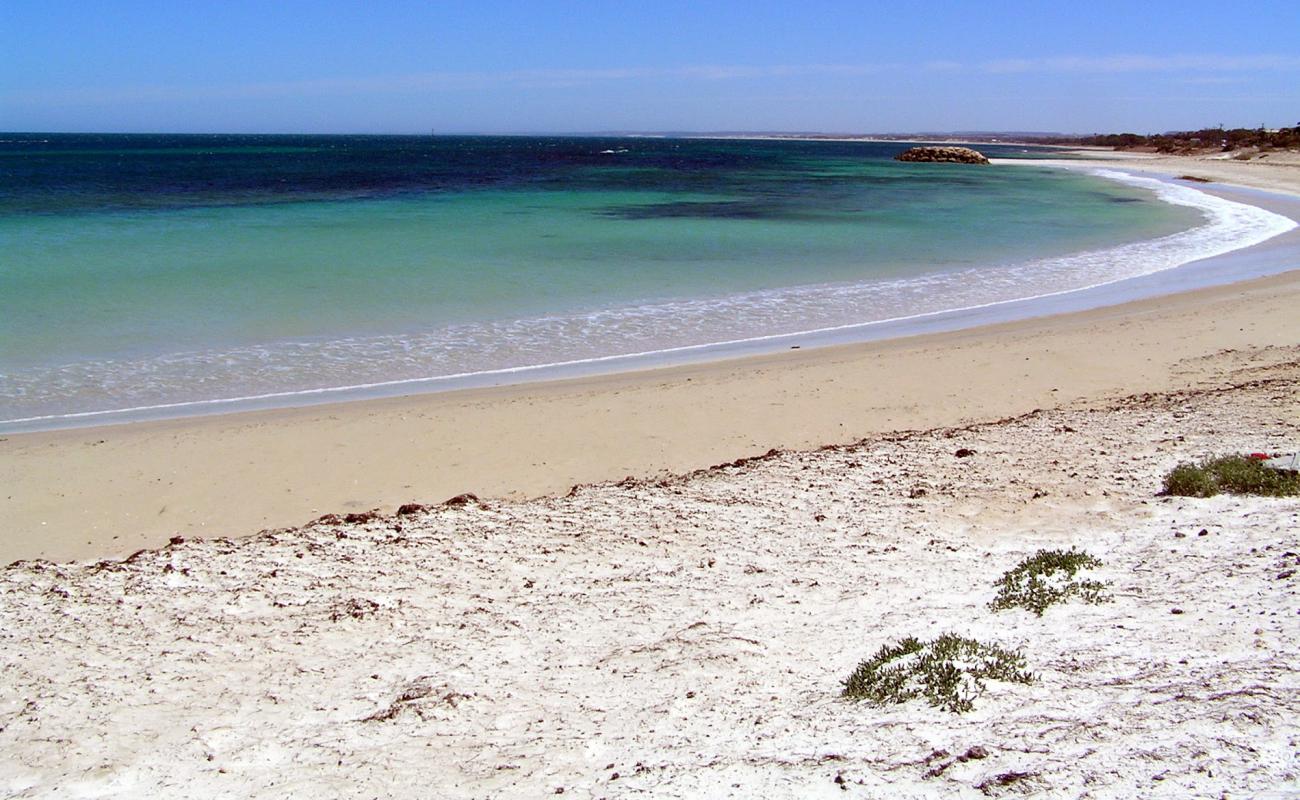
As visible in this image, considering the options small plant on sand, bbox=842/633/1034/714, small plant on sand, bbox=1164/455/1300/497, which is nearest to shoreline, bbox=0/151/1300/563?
small plant on sand, bbox=1164/455/1300/497

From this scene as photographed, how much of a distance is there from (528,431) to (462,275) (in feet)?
32.3

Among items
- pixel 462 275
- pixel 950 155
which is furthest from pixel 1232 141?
pixel 462 275

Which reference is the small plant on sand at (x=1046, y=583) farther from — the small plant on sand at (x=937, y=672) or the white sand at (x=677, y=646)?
the small plant on sand at (x=937, y=672)

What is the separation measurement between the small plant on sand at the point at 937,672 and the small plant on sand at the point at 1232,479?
2748 millimetres

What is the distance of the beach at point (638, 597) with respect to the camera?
360 centimetres

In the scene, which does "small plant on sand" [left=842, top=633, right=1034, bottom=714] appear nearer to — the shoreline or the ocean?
the shoreline

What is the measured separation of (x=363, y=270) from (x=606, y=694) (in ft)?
51.7

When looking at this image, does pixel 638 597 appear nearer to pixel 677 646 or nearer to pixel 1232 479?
pixel 677 646

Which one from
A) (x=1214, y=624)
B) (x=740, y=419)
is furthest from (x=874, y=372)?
(x=1214, y=624)

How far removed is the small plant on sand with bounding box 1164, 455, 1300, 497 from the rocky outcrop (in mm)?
74205

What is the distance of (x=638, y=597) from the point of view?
521 centimetres

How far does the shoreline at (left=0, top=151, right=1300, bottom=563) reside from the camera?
23.7ft

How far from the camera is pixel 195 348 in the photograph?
12352mm

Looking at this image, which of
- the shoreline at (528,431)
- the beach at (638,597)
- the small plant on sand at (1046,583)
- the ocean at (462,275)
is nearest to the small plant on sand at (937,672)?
the beach at (638,597)
